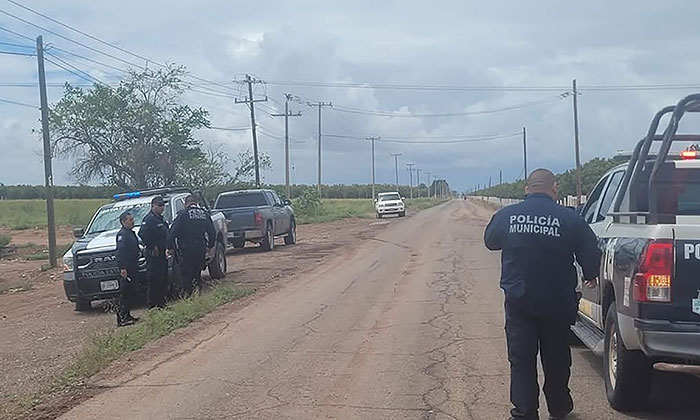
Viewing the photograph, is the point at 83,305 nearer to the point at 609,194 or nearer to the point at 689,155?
the point at 609,194

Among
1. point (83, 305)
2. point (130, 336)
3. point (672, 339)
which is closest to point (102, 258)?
A: point (83, 305)

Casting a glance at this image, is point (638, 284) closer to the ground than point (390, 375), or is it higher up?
higher up

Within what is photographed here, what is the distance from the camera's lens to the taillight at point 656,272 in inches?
232

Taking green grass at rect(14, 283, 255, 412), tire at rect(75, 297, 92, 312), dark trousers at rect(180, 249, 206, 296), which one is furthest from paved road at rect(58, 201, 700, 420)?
tire at rect(75, 297, 92, 312)

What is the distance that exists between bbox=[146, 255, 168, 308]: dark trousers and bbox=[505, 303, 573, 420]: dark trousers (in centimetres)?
855

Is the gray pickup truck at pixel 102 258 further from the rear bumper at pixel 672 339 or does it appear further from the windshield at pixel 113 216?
the rear bumper at pixel 672 339

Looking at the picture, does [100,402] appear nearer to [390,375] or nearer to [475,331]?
[390,375]

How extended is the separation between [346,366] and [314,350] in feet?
3.20

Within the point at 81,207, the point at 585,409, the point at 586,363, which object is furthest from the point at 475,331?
the point at 81,207

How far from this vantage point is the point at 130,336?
10.9 m

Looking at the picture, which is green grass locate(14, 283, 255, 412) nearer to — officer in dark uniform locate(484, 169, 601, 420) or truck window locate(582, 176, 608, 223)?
officer in dark uniform locate(484, 169, 601, 420)

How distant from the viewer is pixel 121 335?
11109mm

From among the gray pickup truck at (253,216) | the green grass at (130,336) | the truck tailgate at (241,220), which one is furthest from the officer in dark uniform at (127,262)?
the truck tailgate at (241,220)

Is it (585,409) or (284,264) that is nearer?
(585,409)
